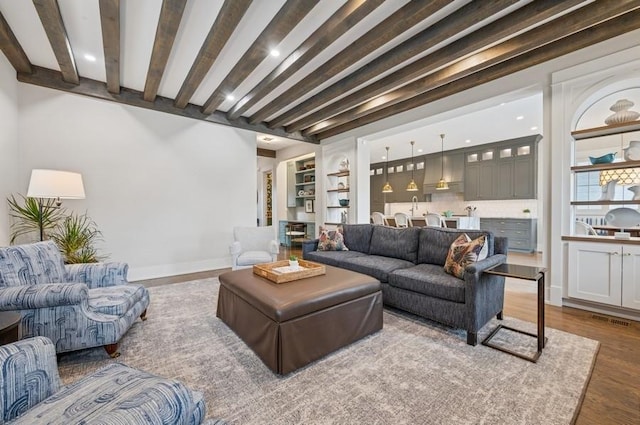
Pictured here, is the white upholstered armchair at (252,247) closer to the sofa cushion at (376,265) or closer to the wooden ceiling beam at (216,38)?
the sofa cushion at (376,265)

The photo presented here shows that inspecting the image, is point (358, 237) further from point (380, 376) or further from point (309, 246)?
point (380, 376)

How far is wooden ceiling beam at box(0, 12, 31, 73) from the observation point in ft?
8.81

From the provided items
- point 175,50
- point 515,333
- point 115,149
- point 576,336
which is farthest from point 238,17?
point 576,336

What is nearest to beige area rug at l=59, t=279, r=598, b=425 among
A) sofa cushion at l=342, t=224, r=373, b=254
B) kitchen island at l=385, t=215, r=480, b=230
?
sofa cushion at l=342, t=224, r=373, b=254

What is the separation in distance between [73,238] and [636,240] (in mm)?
6419

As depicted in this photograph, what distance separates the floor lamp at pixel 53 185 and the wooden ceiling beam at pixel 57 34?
4.40 ft

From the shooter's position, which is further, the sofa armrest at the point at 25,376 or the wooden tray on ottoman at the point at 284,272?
the wooden tray on ottoman at the point at 284,272

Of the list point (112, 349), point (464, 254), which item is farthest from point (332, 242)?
point (112, 349)

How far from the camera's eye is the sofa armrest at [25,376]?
0.94 metres

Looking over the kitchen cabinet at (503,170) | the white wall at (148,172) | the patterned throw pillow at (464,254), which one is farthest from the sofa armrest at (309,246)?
the kitchen cabinet at (503,170)

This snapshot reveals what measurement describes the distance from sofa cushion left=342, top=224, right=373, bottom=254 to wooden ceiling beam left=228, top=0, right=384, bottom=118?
2.37 meters

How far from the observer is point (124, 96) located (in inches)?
165

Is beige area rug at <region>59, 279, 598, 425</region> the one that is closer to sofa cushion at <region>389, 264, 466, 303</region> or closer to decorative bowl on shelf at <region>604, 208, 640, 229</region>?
sofa cushion at <region>389, 264, 466, 303</region>

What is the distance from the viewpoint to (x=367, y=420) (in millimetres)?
1456
